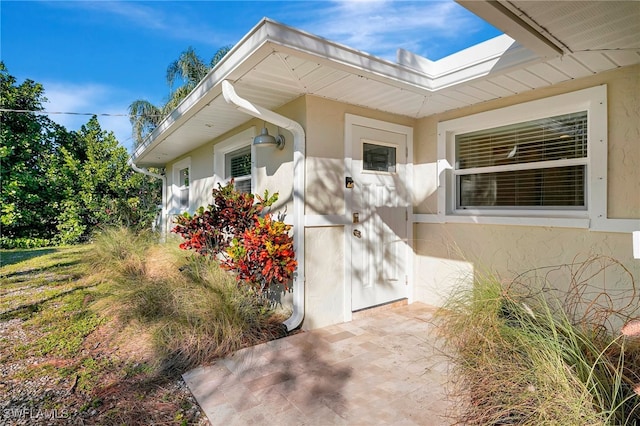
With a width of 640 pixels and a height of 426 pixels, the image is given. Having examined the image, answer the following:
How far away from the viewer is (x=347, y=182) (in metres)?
3.80

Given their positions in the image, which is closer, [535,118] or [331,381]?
[331,381]

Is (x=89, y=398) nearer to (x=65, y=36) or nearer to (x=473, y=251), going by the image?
(x=473, y=251)

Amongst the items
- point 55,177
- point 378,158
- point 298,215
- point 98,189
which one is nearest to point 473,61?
point 378,158

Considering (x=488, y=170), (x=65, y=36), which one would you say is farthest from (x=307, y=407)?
(x=65, y=36)

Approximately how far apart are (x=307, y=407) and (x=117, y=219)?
10.0 meters

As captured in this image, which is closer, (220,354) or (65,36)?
(220,354)

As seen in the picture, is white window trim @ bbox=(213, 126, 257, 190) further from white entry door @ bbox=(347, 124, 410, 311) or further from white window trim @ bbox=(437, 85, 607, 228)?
white window trim @ bbox=(437, 85, 607, 228)

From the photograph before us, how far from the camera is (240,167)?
560cm

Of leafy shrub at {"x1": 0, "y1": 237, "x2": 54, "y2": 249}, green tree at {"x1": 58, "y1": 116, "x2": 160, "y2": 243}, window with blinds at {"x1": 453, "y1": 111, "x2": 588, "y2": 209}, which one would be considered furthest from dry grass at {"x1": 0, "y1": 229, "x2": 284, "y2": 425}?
leafy shrub at {"x1": 0, "y1": 237, "x2": 54, "y2": 249}

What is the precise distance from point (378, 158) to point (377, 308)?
185 centimetres

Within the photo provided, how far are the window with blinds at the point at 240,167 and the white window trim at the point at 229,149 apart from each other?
0.23 feet

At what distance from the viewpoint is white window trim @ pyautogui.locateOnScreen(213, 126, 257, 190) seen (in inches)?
184

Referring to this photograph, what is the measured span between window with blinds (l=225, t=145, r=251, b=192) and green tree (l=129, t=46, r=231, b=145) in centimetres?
1067

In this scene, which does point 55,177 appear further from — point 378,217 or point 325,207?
point 378,217
